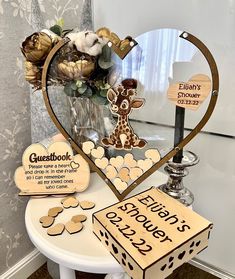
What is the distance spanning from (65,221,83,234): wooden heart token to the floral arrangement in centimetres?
32

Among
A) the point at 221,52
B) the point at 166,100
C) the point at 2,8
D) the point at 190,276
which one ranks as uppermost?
the point at 2,8

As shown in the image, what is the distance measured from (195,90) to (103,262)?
1.42 ft

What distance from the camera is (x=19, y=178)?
0.78m

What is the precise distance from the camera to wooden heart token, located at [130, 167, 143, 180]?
0.72 meters

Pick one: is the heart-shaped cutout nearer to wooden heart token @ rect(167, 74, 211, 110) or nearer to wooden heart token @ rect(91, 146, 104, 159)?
wooden heart token @ rect(91, 146, 104, 159)

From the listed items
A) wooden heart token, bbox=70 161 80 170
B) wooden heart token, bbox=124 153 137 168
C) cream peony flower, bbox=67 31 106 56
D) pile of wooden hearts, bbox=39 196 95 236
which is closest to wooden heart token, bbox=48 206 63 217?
pile of wooden hearts, bbox=39 196 95 236

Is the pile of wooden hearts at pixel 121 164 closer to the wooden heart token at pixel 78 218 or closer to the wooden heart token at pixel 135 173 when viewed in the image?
the wooden heart token at pixel 135 173

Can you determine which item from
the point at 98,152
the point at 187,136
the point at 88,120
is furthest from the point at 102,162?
the point at 187,136

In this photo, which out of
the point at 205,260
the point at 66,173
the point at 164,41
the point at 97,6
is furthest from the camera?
the point at 205,260

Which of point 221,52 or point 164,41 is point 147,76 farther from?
point 221,52

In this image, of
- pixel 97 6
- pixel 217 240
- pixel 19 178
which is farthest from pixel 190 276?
pixel 97 6

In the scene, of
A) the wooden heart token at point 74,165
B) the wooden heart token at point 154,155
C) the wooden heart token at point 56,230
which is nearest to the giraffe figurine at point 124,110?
the wooden heart token at point 154,155

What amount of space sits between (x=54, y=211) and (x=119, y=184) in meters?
0.19

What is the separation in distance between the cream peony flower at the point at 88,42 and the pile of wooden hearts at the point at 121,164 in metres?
0.24
